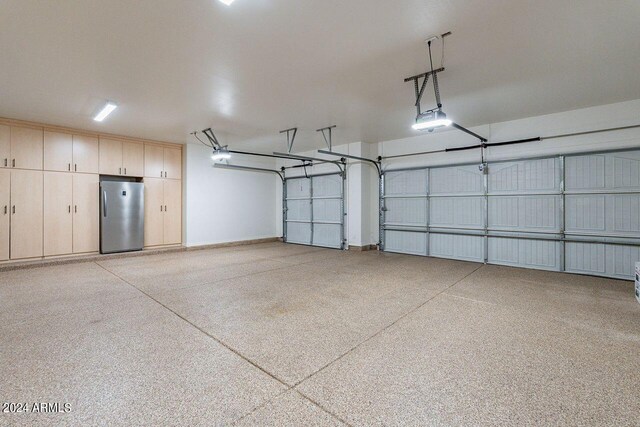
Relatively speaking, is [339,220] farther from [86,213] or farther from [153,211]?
[86,213]

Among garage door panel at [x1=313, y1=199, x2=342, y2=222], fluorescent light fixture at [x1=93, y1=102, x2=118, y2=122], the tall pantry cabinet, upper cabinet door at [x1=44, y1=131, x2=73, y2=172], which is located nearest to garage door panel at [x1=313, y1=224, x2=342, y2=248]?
garage door panel at [x1=313, y1=199, x2=342, y2=222]

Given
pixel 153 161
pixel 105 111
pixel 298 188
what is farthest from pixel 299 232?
pixel 105 111

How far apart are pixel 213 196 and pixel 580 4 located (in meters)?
8.08

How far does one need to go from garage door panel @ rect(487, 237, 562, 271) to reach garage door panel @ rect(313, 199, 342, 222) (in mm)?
3855

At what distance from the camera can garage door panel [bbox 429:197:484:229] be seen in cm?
618

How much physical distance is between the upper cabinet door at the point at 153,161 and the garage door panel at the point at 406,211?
19.7ft

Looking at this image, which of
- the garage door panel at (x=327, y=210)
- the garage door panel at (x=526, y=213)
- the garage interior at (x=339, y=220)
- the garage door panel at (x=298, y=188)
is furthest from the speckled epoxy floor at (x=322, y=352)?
the garage door panel at (x=298, y=188)

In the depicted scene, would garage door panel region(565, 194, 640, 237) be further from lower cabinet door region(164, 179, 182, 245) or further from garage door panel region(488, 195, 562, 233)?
lower cabinet door region(164, 179, 182, 245)

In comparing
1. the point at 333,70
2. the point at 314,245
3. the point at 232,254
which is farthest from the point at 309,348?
the point at 314,245

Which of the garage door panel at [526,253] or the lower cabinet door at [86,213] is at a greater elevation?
the lower cabinet door at [86,213]

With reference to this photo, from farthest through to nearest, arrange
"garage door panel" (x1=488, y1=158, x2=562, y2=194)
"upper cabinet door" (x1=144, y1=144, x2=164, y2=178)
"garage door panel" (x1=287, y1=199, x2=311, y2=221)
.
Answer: "garage door panel" (x1=287, y1=199, x2=311, y2=221), "upper cabinet door" (x1=144, y1=144, x2=164, y2=178), "garage door panel" (x1=488, y1=158, x2=562, y2=194)

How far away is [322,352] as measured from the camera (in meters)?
2.31

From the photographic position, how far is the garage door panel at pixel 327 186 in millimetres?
8266

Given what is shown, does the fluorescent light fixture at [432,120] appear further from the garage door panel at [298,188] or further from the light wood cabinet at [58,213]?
the light wood cabinet at [58,213]
